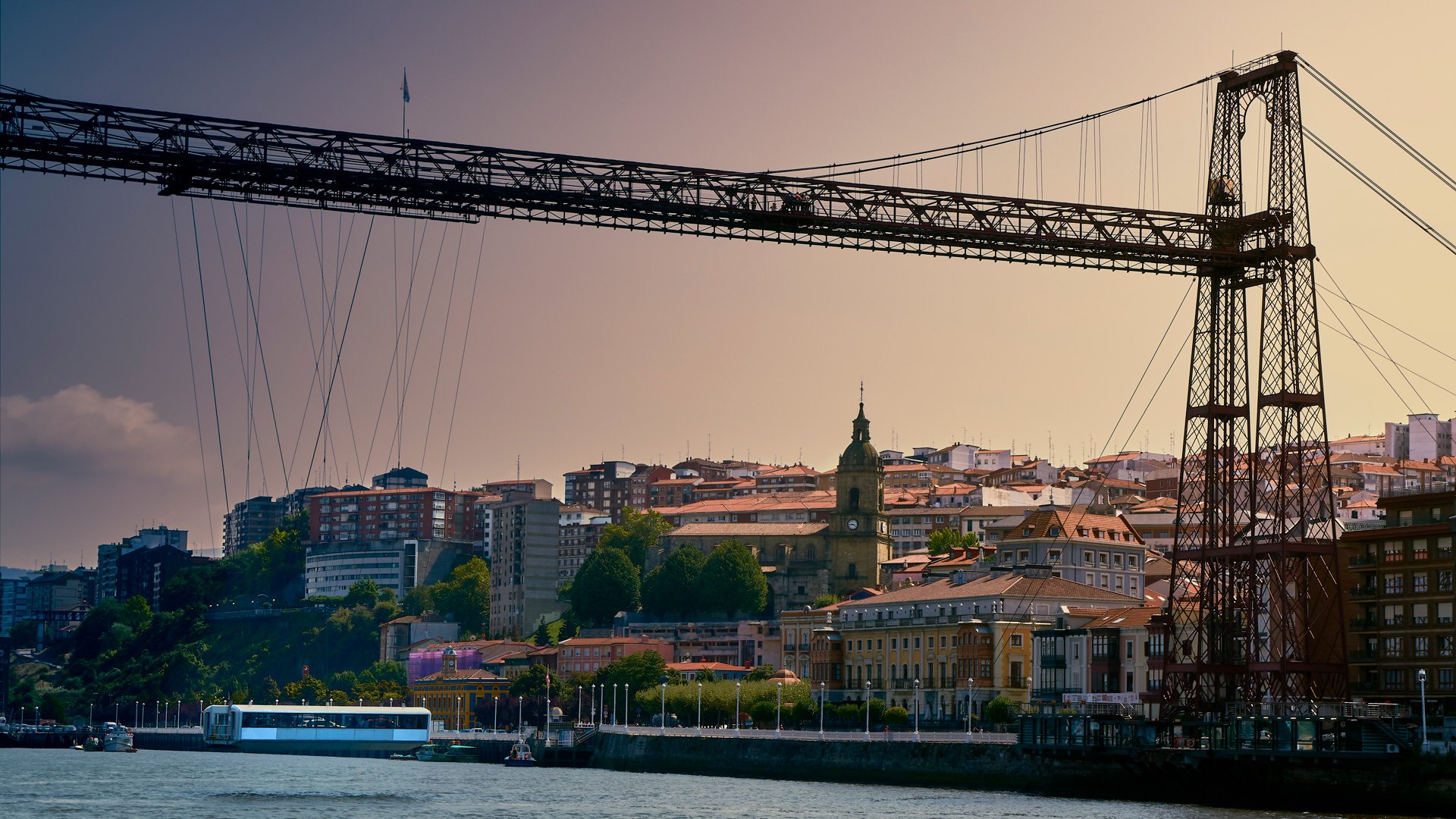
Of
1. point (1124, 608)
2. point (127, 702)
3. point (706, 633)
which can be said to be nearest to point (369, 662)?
point (127, 702)

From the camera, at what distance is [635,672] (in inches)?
4857

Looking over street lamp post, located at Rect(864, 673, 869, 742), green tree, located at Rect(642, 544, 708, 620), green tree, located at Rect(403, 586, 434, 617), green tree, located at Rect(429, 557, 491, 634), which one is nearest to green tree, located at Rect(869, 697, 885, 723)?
street lamp post, located at Rect(864, 673, 869, 742)

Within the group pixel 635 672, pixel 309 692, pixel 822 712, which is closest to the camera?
pixel 822 712

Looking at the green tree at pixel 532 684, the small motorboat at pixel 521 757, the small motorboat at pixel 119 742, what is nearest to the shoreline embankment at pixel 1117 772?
the small motorboat at pixel 521 757

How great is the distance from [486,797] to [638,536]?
10155 centimetres

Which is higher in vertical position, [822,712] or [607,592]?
[607,592]

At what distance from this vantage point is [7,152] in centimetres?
4781

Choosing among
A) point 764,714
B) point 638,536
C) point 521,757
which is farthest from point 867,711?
point 638,536

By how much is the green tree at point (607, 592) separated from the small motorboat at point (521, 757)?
46.7 m

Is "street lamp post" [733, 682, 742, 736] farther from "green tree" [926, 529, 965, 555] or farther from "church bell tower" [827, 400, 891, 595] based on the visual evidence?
"church bell tower" [827, 400, 891, 595]

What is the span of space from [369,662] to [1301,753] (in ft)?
447

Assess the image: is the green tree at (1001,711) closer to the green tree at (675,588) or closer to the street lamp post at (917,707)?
the street lamp post at (917,707)

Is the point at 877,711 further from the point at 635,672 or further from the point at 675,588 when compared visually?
the point at 675,588

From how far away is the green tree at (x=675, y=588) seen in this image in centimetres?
15288
